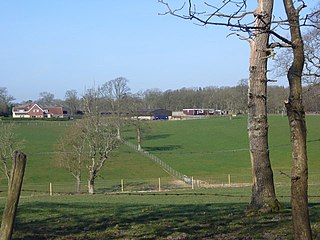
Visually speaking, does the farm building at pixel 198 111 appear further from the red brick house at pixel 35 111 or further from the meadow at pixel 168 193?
the red brick house at pixel 35 111

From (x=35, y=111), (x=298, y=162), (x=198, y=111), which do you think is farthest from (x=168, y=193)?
(x=35, y=111)

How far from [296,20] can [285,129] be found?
263 feet

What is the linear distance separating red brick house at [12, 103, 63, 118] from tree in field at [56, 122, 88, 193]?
310ft

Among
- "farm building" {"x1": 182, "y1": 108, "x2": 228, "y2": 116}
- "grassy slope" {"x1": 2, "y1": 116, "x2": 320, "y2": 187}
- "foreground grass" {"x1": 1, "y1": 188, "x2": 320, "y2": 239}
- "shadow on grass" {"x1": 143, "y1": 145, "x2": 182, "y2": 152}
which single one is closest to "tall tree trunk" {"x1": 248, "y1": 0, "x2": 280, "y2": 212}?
"foreground grass" {"x1": 1, "y1": 188, "x2": 320, "y2": 239}

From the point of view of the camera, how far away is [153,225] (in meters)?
9.59

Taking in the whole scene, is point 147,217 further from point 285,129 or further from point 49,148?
point 285,129

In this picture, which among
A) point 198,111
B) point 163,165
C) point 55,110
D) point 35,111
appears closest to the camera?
point 163,165

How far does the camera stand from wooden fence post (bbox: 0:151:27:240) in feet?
14.3

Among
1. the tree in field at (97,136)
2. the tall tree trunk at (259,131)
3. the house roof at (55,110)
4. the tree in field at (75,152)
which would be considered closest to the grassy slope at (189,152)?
the tree in field at (75,152)

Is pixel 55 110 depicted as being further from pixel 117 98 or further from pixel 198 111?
pixel 117 98

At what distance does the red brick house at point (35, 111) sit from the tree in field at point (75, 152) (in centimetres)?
9438

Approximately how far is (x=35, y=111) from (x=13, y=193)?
146705 millimetres

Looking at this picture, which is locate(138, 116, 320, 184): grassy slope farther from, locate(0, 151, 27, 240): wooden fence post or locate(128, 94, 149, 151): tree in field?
locate(0, 151, 27, 240): wooden fence post

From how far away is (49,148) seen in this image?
72438mm
